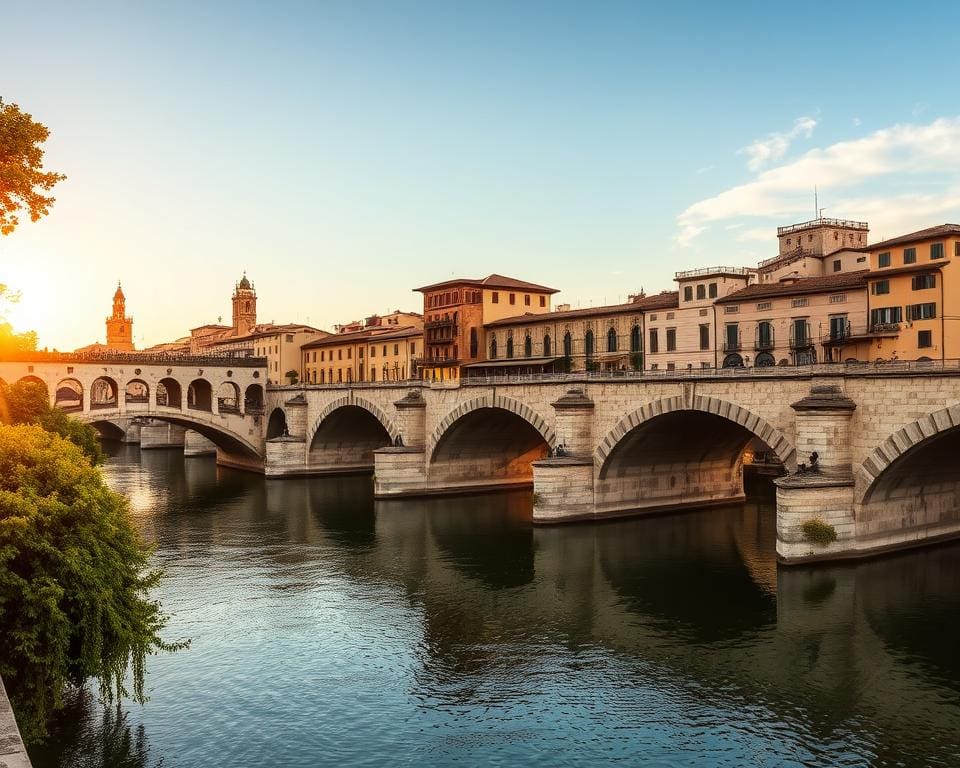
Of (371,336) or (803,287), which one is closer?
(803,287)

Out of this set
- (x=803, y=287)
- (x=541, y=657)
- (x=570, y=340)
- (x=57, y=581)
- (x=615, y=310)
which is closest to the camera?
(x=57, y=581)

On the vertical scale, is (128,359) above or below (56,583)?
above

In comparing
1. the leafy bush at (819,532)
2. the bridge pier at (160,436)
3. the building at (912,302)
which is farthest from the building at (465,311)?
the leafy bush at (819,532)

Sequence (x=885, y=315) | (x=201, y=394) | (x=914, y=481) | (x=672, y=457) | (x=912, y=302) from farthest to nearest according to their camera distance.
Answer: (x=201, y=394) → (x=885, y=315) → (x=672, y=457) → (x=912, y=302) → (x=914, y=481)

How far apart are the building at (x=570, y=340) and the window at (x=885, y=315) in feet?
61.9

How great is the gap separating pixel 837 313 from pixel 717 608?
33.0 metres

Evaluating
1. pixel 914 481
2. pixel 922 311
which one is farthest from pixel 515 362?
pixel 914 481

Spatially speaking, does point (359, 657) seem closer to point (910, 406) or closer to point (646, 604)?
point (646, 604)

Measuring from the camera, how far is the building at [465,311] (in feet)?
300

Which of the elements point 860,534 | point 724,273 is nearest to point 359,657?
point 860,534

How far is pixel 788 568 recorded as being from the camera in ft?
125

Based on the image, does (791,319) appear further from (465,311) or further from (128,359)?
(128,359)

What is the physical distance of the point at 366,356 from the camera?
109m

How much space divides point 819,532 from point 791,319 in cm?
2917
